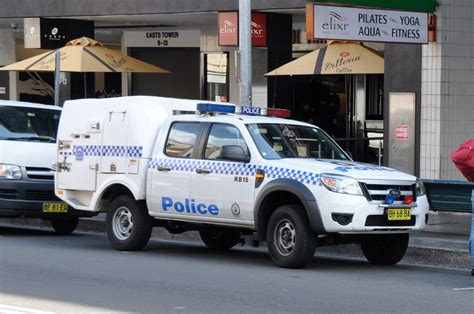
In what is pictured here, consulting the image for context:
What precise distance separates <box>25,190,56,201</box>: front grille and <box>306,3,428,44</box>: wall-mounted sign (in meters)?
4.72

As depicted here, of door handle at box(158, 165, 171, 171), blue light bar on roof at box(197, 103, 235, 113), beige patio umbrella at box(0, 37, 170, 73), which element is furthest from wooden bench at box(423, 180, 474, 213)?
beige patio umbrella at box(0, 37, 170, 73)

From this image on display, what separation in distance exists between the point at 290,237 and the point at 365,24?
5.33 metres

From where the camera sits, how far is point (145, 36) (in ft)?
87.3

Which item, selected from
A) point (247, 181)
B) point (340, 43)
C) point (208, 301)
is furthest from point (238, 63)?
point (208, 301)

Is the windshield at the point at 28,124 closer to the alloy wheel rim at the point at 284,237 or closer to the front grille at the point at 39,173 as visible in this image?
the front grille at the point at 39,173

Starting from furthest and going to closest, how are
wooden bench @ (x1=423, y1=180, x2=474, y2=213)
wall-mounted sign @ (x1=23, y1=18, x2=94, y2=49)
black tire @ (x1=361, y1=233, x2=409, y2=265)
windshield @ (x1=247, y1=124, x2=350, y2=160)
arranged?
wall-mounted sign @ (x1=23, y1=18, x2=94, y2=49), wooden bench @ (x1=423, y1=180, x2=474, y2=213), black tire @ (x1=361, y1=233, x2=409, y2=265), windshield @ (x1=247, y1=124, x2=350, y2=160)

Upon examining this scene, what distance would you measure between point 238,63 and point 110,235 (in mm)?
4283

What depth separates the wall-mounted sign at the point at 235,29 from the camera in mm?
20484

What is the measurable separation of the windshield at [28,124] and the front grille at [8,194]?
937 millimetres

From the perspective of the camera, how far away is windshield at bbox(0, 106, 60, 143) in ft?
51.6

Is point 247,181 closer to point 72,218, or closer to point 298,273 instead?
point 298,273

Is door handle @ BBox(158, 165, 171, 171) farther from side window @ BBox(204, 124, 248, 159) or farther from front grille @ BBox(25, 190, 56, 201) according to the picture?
front grille @ BBox(25, 190, 56, 201)

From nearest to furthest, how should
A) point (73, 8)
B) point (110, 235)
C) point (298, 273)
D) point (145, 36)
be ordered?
1. point (298, 273)
2. point (110, 235)
3. point (73, 8)
4. point (145, 36)

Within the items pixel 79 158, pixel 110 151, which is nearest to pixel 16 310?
pixel 110 151
